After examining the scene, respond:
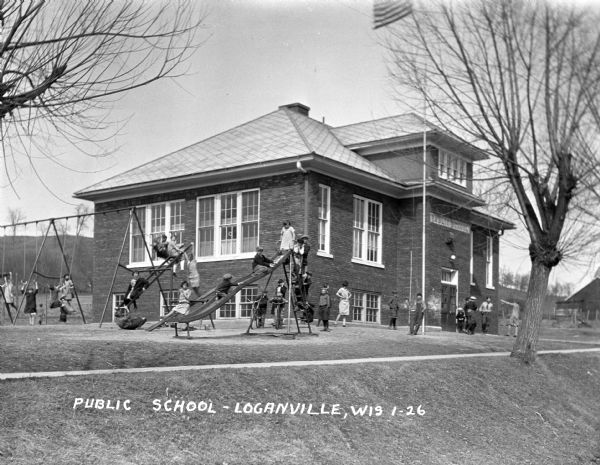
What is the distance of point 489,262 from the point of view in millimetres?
37281

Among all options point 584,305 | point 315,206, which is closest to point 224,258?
point 315,206

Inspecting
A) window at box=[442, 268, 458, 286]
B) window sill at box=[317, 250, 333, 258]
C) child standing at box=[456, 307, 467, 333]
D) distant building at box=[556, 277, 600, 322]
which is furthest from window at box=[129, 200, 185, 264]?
distant building at box=[556, 277, 600, 322]

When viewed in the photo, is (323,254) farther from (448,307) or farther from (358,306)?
(448,307)

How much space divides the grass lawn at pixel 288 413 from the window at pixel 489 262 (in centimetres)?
1774

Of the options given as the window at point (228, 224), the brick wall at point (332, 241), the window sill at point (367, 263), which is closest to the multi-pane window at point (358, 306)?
the brick wall at point (332, 241)

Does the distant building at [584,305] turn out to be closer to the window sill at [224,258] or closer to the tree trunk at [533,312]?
the window sill at [224,258]

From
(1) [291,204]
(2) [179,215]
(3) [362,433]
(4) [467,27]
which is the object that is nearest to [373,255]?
(1) [291,204]

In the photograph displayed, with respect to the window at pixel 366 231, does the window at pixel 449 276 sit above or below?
below

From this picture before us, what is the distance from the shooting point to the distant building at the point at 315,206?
2675 cm

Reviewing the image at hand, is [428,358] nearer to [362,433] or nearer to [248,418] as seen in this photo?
[362,433]

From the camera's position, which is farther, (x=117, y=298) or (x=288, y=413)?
(x=117, y=298)

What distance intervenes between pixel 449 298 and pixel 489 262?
6311mm

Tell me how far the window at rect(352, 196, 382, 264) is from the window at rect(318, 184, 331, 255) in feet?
5.71

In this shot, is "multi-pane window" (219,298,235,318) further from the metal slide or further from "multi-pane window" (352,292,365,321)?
the metal slide
